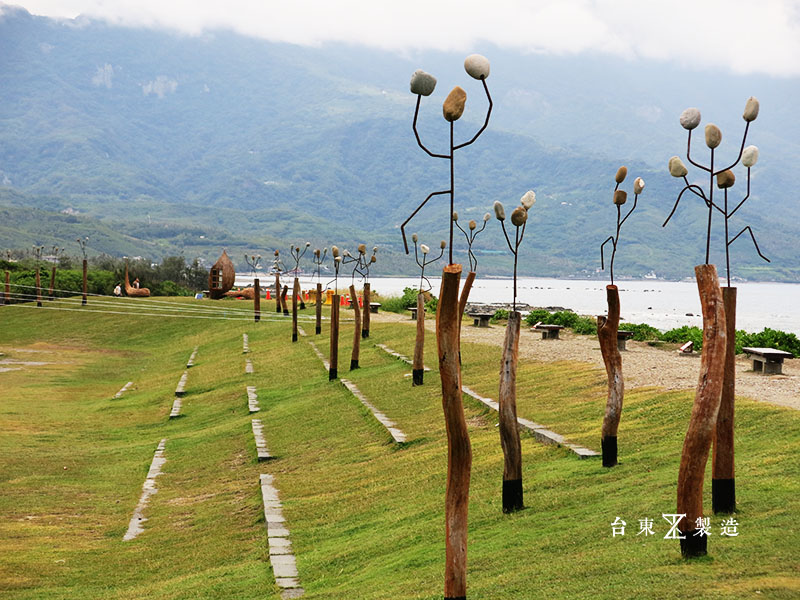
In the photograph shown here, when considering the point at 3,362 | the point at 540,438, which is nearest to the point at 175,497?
the point at 540,438

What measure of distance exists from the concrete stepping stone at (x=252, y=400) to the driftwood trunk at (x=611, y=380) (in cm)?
1002

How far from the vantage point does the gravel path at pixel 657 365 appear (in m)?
13.9

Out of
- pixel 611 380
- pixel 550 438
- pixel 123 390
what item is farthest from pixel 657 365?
pixel 123 390

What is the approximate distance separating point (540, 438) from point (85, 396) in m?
17.3

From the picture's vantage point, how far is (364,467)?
13.3 metres

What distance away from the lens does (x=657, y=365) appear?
18.0 metres

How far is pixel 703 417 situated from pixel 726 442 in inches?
39.1

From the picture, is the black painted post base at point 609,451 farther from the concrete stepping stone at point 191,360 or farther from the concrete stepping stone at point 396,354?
the concrete stepping stone at point 191,360

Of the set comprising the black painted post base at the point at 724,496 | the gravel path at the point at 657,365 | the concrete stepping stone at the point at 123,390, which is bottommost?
the concrete stepping stone at the point at 123,390

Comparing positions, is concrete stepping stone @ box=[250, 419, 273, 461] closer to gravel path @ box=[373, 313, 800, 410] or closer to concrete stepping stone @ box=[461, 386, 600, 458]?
concrete stepping stone @ box=[461, 386, 600, 458]

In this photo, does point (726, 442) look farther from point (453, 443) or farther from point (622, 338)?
point (622, 338)

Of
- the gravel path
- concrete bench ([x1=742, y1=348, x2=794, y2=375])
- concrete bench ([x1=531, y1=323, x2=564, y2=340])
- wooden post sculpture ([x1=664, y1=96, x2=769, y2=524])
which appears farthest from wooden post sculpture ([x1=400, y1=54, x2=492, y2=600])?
concrete bench ([x1=531, y1=323, x2=564, y2=340])


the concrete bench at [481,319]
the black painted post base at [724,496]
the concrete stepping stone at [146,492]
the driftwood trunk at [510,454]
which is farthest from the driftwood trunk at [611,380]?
the concrete bench at [481,319]

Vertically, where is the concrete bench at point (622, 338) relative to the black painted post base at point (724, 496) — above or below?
above
